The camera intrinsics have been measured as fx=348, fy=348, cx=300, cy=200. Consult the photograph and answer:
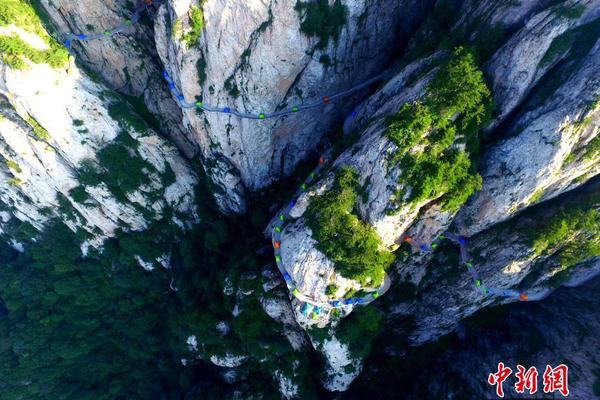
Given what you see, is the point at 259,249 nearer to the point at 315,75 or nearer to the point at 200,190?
the point at 200,190

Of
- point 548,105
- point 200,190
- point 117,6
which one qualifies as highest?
point 117,6

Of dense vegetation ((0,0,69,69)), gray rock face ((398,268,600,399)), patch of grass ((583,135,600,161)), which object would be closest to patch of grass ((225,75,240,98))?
dense vegetation ((0,0,69,69))

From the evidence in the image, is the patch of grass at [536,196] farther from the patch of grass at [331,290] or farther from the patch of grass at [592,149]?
the patch of grass at [331,290]

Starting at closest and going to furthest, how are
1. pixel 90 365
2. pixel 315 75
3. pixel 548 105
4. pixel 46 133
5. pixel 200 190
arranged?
pixel 548 105, pixel 315 75, pixel 46 133, pixel 200 190, pixel 90 365

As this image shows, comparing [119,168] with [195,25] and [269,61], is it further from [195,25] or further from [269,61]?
[269,61]

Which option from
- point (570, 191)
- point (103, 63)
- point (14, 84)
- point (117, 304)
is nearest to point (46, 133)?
point (14, 84)

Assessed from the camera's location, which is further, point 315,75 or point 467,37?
point 315,75
